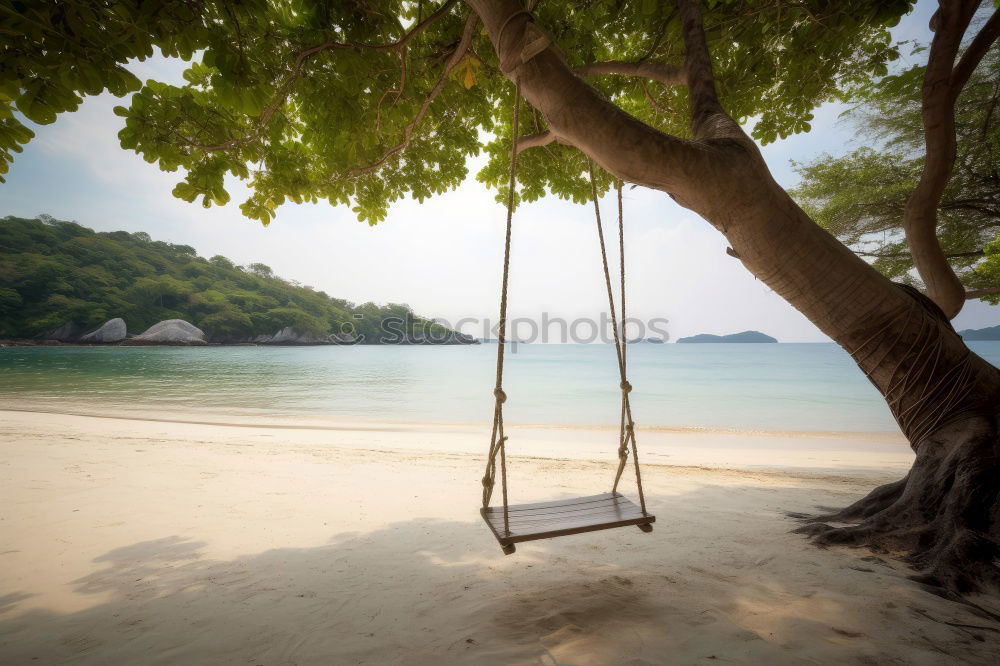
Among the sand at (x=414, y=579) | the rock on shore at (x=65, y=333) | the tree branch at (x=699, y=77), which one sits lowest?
the sand at (x=414, y=579)

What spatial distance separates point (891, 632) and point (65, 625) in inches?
158

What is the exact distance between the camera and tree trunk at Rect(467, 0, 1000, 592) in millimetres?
2281

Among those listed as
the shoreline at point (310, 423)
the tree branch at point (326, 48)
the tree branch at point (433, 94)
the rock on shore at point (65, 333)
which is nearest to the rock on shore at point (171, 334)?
the rock on shore at point (65, 333)

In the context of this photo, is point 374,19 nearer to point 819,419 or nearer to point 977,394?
point 977,394

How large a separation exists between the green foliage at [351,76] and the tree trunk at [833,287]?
122 cm

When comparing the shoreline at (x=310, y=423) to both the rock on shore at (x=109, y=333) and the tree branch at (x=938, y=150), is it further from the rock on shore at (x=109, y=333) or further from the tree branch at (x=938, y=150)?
the rock on shore at (x=109, y=333)

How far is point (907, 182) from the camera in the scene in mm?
6371

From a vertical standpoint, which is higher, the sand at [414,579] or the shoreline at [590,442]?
the sand at [414,579]

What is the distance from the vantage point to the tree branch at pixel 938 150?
286 cm

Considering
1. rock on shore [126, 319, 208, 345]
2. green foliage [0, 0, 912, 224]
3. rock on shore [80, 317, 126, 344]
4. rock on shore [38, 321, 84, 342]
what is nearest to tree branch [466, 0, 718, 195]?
green foliage [0, 0, 912, 224]

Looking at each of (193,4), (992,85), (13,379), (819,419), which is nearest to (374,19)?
(193,4)

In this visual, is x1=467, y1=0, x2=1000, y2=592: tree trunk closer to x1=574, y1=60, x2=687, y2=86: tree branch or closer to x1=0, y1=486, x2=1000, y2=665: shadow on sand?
x1=0, y1=486, x2=1000, y2=665: shadow on sand

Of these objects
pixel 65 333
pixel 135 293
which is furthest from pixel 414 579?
pixel 135 293

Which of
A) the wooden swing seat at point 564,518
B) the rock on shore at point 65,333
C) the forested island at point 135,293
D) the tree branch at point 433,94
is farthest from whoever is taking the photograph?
the forested island at point 135,293
